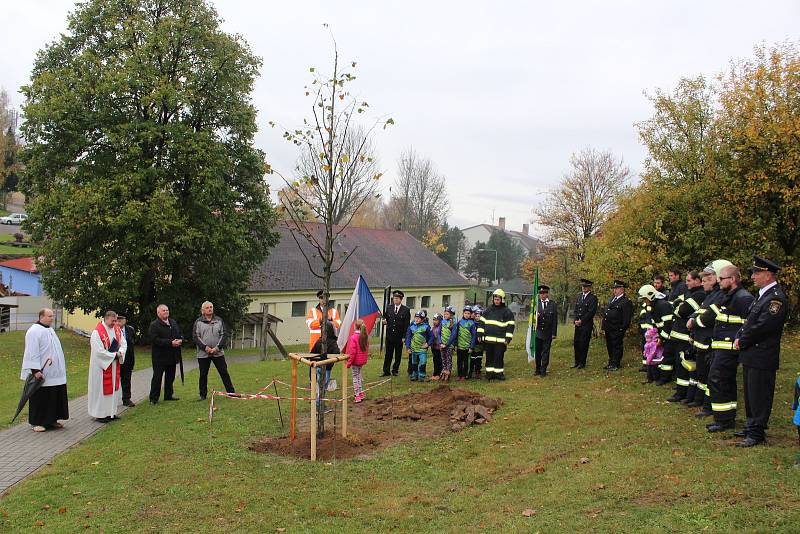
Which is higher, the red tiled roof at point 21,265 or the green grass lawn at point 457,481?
the red tiled roof at point 21,265

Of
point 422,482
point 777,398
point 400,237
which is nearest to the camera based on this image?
point 422,482

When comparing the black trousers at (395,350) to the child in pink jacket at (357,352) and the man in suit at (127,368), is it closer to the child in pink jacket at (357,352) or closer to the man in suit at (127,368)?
the child in pink jacket at (357,352)

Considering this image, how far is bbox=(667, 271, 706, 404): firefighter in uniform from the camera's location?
9.97 metres

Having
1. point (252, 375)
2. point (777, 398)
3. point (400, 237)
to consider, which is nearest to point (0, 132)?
Result: point (400, 237)

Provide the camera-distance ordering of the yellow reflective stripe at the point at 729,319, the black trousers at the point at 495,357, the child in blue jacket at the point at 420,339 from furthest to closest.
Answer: the child in blue jacket at the point at 420,339 → the black trousers at the point at 495,357 → the yellow reflective stripe at the point at 729,319

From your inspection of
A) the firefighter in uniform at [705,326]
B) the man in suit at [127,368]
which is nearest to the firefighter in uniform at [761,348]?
the firefighter in uniform at [705,326]

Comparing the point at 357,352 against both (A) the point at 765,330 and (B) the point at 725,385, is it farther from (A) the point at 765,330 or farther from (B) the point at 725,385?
(A) the point at 765,330

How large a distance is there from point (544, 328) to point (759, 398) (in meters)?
6.63

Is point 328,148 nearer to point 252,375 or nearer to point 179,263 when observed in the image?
point 252,375

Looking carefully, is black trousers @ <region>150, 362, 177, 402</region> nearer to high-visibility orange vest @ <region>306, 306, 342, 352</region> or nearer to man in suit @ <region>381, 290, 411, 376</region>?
high-visibility orange vest @ <region>306, 306, 342, 352</region>

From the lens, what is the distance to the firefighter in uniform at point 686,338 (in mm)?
9969

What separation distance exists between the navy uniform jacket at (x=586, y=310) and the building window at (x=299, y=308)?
84.8ft

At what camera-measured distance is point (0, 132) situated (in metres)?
74.1

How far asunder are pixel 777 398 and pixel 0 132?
85.6 m
